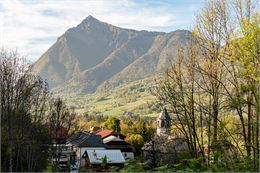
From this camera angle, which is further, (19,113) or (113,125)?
(113,125)

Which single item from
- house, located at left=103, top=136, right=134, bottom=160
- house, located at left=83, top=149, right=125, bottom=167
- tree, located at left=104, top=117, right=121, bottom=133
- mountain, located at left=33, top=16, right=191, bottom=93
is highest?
mountain, located at left=33, top=16, right=191, bottom=93

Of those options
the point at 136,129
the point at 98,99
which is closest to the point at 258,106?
the point at 136,129

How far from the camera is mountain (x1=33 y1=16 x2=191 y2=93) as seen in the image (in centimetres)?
13062

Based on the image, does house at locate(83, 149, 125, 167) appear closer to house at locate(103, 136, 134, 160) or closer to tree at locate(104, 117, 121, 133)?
house at locate(103, 136, 134, 160)

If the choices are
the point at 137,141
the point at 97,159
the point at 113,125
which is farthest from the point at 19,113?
the point at 113,125

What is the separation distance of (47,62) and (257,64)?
99.2m

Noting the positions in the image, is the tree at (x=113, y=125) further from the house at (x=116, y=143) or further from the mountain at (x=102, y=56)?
the mountain at (x=102, y=56)

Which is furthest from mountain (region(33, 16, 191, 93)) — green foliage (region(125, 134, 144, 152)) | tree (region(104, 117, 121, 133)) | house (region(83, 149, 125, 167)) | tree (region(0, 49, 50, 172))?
tree (region(0, 49, 50, 172))

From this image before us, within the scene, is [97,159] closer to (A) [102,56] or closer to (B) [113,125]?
(B) [113,125]

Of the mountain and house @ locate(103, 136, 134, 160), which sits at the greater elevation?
the mountain

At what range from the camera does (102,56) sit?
167 m

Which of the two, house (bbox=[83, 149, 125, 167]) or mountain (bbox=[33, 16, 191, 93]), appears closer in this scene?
house (bbox=[83, 149, 125, 167])

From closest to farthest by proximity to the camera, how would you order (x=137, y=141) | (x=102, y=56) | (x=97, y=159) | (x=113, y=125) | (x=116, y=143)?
(x=97, y=159) < (x=137, y=141) < (x=116, y=143) < (x=113, y=125) < (x=102, y=56)

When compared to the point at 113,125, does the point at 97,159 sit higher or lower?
lower
